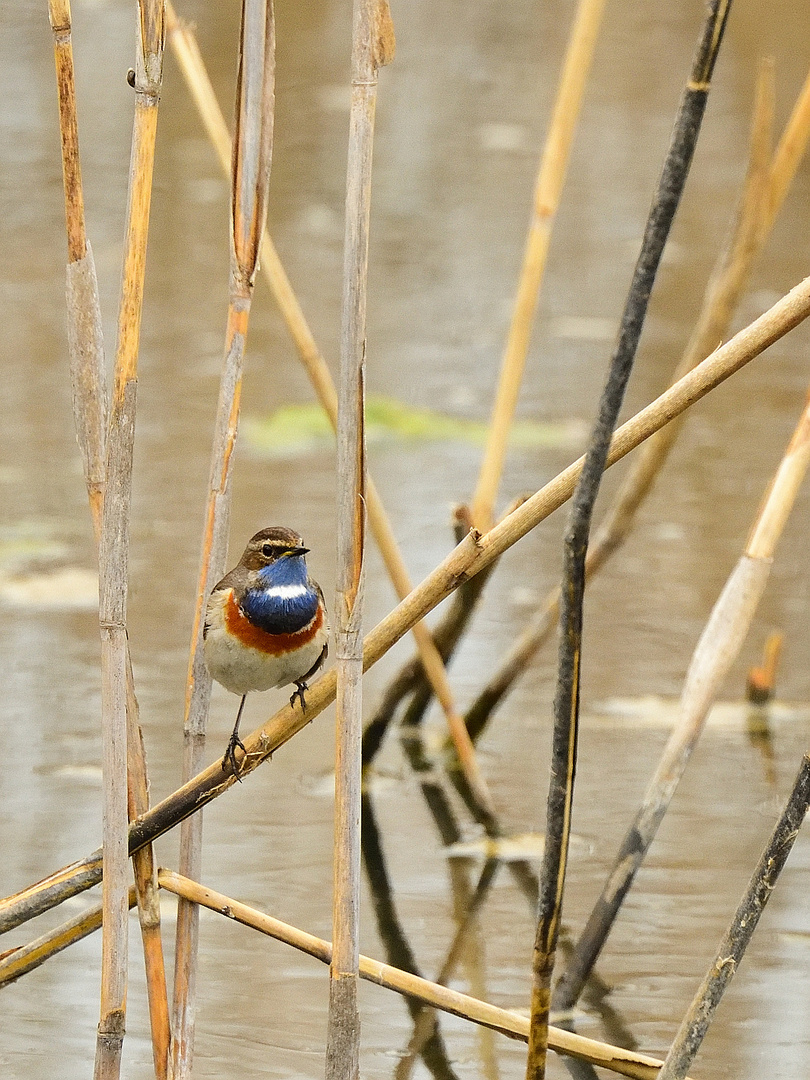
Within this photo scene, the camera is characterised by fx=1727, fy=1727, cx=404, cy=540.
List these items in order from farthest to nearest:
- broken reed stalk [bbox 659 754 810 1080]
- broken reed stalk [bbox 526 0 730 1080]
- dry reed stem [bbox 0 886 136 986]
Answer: dry reed stem [bbox 0 886 136 986], broken reed stalk [bbox 659 754 810 1080], broken reed stalk [bbox 526 0 730 1080]

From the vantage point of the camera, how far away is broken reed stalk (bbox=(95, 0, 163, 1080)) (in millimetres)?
2291

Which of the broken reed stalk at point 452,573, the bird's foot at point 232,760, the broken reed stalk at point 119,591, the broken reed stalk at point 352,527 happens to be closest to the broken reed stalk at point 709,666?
the broken reed stalk at point 452,573

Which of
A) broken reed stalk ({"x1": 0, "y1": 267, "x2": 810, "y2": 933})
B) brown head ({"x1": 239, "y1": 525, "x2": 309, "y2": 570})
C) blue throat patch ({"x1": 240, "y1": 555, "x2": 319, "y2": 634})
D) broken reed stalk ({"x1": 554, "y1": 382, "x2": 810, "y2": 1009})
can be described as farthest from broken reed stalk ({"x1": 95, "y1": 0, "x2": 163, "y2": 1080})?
broken reed stalk ({"x1": 554, "y1": 382, "x2": 810, "y2": 1009})

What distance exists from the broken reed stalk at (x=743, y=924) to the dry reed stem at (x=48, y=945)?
2.94 feet

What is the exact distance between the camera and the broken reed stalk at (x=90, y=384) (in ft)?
7.49

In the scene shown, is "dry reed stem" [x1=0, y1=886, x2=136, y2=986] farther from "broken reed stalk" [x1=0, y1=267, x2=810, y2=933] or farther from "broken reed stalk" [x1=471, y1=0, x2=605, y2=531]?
"broken reed stalk" [x1=471, y1=0, x2=605, y2=531]

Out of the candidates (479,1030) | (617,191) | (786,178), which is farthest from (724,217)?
(479,1030)

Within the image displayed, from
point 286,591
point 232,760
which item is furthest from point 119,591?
point 286,591

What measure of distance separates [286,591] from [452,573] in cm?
85

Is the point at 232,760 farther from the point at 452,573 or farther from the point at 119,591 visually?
the point at 452,573

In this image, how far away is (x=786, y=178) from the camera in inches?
133

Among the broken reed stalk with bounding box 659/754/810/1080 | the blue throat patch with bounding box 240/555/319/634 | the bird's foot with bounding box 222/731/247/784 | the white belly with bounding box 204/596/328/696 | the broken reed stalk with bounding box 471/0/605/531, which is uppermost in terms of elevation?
the broken reed stalk with bounding box 471/0/605/531

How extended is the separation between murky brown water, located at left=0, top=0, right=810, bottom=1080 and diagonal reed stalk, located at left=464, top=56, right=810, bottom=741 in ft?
0.90

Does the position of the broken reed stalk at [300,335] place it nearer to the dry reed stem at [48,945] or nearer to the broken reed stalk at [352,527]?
the broken reed stalk at [352,527]
